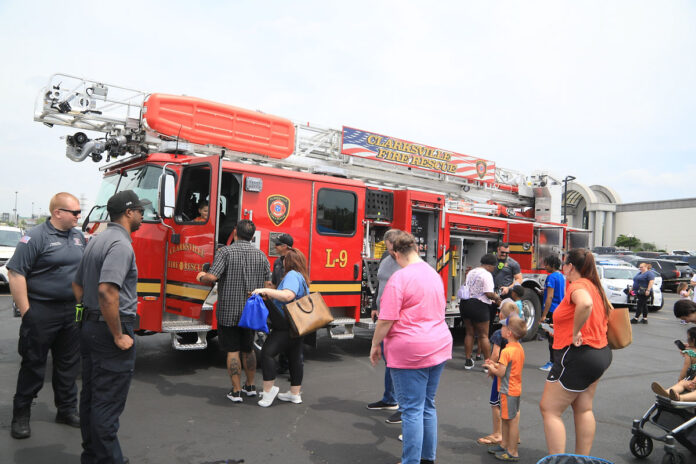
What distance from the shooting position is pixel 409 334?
12.2ft

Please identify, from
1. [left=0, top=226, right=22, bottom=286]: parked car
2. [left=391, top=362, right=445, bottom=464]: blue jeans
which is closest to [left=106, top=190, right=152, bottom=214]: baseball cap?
[left=391, top=362, right=445, bottom=464]: blue jeans

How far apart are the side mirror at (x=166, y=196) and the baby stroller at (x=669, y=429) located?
5.55 metres

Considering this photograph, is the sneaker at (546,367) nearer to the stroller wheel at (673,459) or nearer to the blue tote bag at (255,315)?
the stroller wheel at (673,459)

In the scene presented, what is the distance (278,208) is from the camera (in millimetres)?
7102

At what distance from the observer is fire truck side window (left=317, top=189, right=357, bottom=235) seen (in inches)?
299

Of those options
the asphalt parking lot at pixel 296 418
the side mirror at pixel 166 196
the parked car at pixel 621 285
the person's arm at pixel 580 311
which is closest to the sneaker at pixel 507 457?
the asphalt parking lot at pixel 296 418

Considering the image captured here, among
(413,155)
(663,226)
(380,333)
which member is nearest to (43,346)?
(380,333)

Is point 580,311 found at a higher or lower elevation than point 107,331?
higher

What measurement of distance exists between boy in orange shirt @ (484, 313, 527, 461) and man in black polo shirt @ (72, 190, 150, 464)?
2855 mm

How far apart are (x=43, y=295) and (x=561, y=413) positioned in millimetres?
4271

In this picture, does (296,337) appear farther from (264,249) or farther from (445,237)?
(445,237)

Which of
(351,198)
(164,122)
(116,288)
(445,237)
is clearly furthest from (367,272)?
(116,288)

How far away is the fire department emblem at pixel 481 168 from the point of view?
37.7 feet

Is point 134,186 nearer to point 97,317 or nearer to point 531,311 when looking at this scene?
point 97,317
